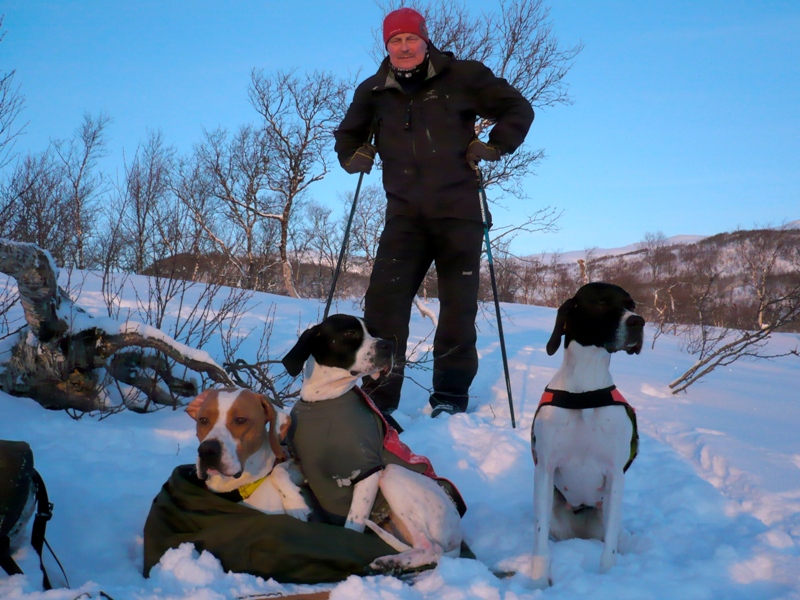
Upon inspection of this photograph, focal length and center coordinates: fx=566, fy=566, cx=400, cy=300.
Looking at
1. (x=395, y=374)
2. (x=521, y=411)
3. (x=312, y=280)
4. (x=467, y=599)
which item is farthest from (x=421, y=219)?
(x=312, y=280)

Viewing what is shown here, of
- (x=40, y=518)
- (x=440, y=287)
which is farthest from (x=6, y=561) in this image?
(x=440, y=287)

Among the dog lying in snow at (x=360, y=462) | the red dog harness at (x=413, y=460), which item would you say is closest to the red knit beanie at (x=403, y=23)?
the dog lying in snow at (x=360, y=462)

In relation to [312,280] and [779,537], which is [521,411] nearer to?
[779,537]

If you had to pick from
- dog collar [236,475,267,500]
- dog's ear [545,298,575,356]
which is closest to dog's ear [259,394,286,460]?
dog collar [236,475,267,500]

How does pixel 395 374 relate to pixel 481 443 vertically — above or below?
above

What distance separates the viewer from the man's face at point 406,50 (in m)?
3.76

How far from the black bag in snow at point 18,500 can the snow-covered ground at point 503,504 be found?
75 millimetres

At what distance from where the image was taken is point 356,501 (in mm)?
2311

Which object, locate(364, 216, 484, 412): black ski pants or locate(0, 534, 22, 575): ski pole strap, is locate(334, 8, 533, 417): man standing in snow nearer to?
locate(364, 216, 484, 412): black ski pants

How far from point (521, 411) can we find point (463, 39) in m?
9.55

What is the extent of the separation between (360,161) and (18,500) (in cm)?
289

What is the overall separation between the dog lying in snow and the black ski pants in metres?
1.35

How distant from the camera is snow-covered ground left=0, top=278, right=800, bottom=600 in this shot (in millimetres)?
1952

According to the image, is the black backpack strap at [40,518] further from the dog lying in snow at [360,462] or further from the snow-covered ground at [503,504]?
the dog lying in snow at [360,462]
